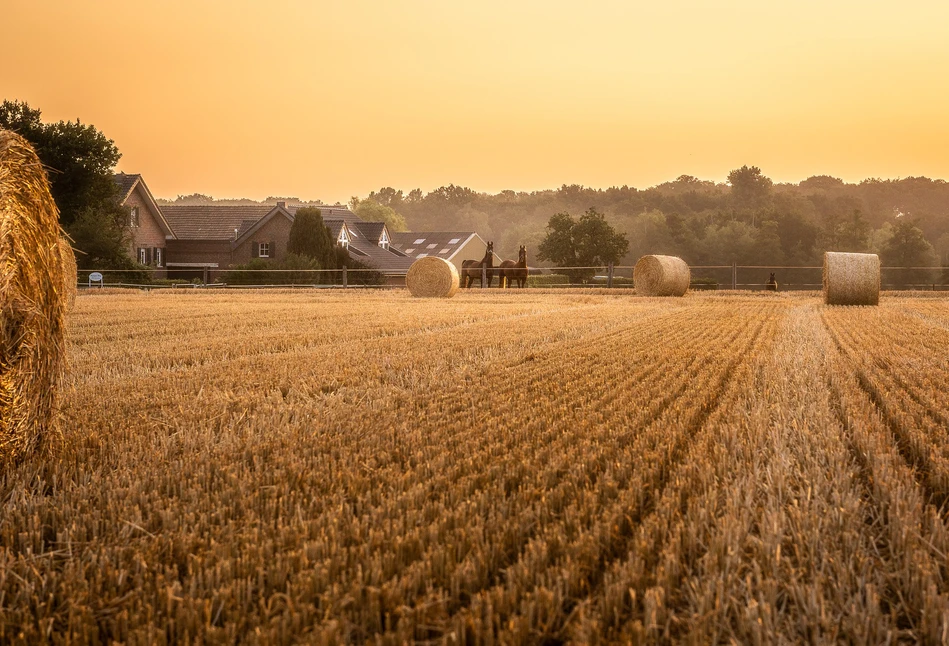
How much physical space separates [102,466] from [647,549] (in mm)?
2287

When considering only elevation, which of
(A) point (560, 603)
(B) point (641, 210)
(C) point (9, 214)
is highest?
(B) point (641, 210)

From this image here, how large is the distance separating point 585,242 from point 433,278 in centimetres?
2815

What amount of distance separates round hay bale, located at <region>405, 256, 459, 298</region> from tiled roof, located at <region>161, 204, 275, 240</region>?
27.9 metres

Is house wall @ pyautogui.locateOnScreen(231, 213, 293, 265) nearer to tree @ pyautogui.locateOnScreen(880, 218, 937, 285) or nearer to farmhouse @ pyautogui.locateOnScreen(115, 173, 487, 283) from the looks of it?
farmhouse @ pyautogui.locateOnScreen(115, 173, 487, 283)

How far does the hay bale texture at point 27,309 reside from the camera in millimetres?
3277

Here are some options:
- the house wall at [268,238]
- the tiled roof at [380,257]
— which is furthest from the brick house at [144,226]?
the tiled roof at [380,257]

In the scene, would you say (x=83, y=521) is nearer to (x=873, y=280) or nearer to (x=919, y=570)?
(x=919, y=570)

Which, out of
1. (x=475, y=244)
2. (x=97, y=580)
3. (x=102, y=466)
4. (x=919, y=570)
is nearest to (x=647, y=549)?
(x=919, y=570)

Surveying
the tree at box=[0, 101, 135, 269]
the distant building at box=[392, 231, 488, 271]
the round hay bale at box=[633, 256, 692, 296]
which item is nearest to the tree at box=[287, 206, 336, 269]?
the tree at box=[0, 101, 135, 269]

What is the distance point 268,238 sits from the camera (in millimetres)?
48156

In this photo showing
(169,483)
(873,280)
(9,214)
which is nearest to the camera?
(169,483)

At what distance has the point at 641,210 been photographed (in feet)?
293

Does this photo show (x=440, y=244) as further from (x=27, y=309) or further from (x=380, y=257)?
(x=27, y=309)

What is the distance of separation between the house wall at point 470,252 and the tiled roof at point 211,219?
1891 centimetres
